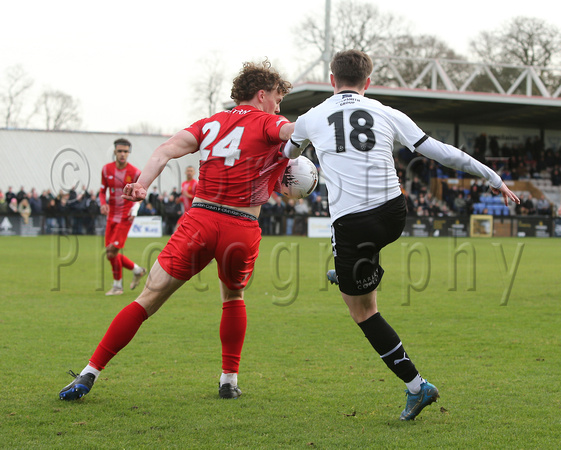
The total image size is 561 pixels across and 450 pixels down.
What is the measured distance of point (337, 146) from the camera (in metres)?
3.87

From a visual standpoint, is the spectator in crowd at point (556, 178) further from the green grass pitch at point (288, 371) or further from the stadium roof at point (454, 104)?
the green grass pitch at point (288, 371)

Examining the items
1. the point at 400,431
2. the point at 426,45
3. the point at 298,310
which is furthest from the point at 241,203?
the point at 426,45

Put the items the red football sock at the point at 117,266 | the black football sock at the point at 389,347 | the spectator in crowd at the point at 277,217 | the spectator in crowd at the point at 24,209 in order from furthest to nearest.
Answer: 1. the spectator in crowd at the point at 277,217
2. the spectator in crowd at the point at 24,209
3. the red football sock at the point at 117,266
4. the black football sock at the point at 389,347

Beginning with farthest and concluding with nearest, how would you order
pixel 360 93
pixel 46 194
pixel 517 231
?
pixel 517 231 < pixel 46 194 < pixel 360 93

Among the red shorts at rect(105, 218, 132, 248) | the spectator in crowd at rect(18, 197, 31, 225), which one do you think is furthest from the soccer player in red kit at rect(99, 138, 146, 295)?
the spectator in crowd at rect(18, 197, 31, 225)

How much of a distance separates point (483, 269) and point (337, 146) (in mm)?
11082

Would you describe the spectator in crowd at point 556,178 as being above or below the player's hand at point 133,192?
above

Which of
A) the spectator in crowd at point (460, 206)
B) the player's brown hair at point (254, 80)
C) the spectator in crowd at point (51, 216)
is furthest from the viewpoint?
the spectator in crowd at point (460, 206)

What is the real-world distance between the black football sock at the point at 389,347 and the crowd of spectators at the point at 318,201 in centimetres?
1974

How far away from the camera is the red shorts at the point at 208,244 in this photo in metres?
4.23

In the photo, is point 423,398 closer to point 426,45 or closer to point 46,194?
point 46,194

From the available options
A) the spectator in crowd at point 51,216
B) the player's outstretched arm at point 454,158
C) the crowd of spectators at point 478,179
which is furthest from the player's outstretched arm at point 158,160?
the crowd of spectators at point 478,179

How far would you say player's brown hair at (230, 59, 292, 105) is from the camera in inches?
179

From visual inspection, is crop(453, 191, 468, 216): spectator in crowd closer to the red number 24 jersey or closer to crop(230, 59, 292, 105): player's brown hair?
crop(230, 59, 292, 105): player's brown hair
